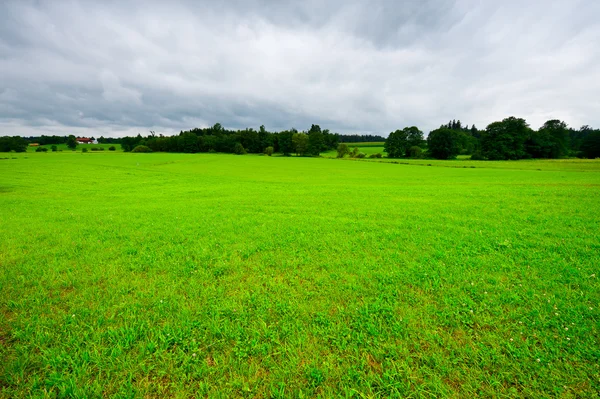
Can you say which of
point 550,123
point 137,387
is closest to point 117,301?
point 137,387

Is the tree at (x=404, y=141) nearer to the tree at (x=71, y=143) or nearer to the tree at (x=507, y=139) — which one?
the tree at (x=507, y=139)

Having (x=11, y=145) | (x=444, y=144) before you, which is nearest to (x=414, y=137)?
(x=444, y=144)

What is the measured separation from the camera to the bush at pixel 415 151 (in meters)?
105

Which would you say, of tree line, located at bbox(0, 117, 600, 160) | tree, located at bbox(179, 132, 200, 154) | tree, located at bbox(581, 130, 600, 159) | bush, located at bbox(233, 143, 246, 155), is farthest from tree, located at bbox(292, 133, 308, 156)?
tree, located at bbox(581, 130, 600, 159)

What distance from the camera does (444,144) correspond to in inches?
3893

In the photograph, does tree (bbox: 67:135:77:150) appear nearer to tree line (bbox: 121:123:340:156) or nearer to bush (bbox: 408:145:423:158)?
tree line (bbox: 121:123:340:156)

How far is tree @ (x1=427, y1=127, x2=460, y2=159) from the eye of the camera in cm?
9906

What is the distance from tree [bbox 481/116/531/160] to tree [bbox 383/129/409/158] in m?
29.8

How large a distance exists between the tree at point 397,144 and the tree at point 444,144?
456 inches

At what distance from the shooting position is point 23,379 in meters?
3.40

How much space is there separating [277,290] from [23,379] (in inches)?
160

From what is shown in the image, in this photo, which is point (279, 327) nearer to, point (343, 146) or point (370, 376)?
point (370, 376)

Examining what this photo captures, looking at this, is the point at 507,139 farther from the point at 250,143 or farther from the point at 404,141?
the point at 250,143

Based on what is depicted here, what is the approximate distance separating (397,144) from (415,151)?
8645 mm
